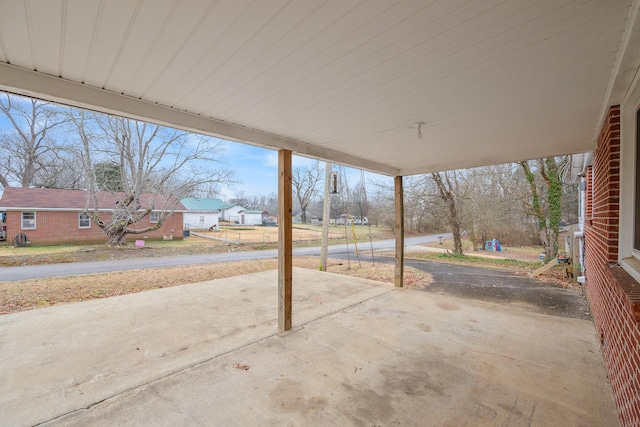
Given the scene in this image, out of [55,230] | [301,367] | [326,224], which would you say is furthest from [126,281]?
[55,230]

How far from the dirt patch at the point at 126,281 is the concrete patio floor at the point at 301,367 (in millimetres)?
937

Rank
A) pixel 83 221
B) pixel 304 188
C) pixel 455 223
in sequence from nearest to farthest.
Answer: pixel 455 223
pixel 83 221
pixel 304 188

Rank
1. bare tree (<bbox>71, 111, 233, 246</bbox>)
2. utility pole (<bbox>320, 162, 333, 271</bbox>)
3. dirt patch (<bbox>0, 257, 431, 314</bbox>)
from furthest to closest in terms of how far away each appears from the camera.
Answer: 1. bare tree (<bbox>71, 111, 233, 246</bbox>)
2. utility pole (<bbox>320, 162, 333, 271</bbox>)
3. dirt patch (<bbox>0, 257, 431, 314</bbox>)

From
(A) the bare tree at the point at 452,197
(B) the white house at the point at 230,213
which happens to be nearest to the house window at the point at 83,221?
(A) the bare tree at the point at 452,197

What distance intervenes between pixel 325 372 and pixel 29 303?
18.1ft

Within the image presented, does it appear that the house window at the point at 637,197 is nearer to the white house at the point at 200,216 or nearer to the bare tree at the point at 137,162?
the bare tree at the point at 137,162

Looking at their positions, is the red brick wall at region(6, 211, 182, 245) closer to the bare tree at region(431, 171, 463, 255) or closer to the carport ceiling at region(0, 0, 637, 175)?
the carport ceiling at region(0, 0, 637, 175)

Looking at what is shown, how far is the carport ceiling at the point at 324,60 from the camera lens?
4.17ft

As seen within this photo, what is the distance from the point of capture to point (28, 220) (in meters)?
11.2

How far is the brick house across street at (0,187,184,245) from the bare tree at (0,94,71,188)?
579 millimetres

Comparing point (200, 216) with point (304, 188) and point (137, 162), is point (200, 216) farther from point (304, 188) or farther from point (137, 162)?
point (137, 162)

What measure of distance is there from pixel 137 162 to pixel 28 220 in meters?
5.49

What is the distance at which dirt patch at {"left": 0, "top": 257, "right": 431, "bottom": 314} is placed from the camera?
4980 millimetres

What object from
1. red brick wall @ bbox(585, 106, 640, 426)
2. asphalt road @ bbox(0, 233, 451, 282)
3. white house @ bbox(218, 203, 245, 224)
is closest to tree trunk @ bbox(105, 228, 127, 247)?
asphalt road @ bbox(0, 233, 451, 282)
